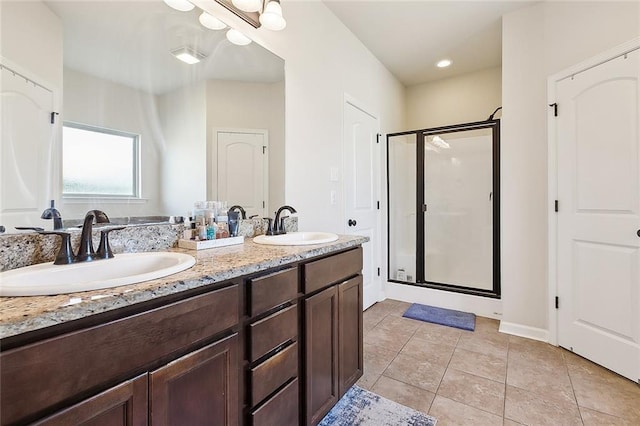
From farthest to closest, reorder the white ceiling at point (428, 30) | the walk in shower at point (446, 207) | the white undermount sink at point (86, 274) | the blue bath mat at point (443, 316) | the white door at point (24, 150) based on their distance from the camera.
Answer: the walk in shower at point (446, 207)
the blue bath mat at point (443, 316)
the white ceiling at point (428, 30)
the white door at point (24, 150)
the white undermount sink at point (86, 274)

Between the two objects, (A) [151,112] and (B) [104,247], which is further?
(A) [151,112]

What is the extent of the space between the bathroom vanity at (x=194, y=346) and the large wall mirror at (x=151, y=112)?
18.3 inches

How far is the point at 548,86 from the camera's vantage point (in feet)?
7.52

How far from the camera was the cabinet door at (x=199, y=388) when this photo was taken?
0.76 meters

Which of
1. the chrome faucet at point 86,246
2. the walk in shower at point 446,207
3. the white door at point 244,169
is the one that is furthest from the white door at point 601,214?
the chrome faucet at point 86,246

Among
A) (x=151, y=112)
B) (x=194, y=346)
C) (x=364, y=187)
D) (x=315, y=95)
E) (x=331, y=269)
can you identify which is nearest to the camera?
(x=194, y=346)

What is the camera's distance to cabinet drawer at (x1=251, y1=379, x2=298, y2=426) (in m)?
1.05

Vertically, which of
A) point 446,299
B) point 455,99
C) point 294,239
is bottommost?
point 446,299

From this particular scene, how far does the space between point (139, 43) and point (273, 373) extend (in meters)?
1.47

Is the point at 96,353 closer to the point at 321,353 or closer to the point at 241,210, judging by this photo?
the point at 321,353

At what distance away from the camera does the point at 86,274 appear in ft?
3.09

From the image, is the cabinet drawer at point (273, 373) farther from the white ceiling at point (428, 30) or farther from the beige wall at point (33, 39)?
the white ceiling at point (428, 30)

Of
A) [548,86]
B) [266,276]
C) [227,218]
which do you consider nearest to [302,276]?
[266,276]

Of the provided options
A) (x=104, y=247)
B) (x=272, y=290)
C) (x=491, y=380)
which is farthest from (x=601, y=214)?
(x=104, y=247)
